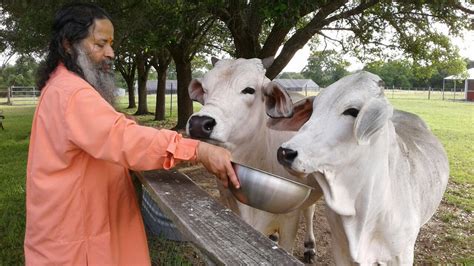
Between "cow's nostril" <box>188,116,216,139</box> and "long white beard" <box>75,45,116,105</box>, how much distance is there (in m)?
0.50

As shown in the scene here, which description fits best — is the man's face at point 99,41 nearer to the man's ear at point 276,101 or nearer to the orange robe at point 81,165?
the orange robe at point 81,165

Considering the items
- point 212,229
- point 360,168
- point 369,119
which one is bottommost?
point 212,229

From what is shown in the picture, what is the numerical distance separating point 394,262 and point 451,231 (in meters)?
3.76

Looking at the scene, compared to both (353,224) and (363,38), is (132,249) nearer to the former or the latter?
(353,224)

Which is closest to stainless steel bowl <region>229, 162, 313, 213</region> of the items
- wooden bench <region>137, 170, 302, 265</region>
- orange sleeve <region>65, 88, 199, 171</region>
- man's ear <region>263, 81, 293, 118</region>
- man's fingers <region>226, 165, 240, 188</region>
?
man's fingers <region>226, 165, 240, 188</region>

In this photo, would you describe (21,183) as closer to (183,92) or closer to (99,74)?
(99,74)

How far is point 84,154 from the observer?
180 cm

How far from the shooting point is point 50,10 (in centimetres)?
539

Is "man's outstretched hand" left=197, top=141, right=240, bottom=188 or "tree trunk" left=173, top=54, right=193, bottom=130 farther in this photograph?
"tree trunk" left=173, top=54, right=193, bottom=130

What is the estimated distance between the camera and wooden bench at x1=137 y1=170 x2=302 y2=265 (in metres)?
1.23

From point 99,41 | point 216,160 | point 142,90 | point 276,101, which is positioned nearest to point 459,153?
point 276,101

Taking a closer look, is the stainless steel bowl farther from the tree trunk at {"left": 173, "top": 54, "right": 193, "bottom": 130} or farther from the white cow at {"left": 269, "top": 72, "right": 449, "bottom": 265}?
the tree trunk at {"left": 173, "top": 54, "right": 193, "bottom": 130}

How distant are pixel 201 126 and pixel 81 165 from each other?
0.84 m

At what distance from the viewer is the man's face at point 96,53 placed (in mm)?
1902
